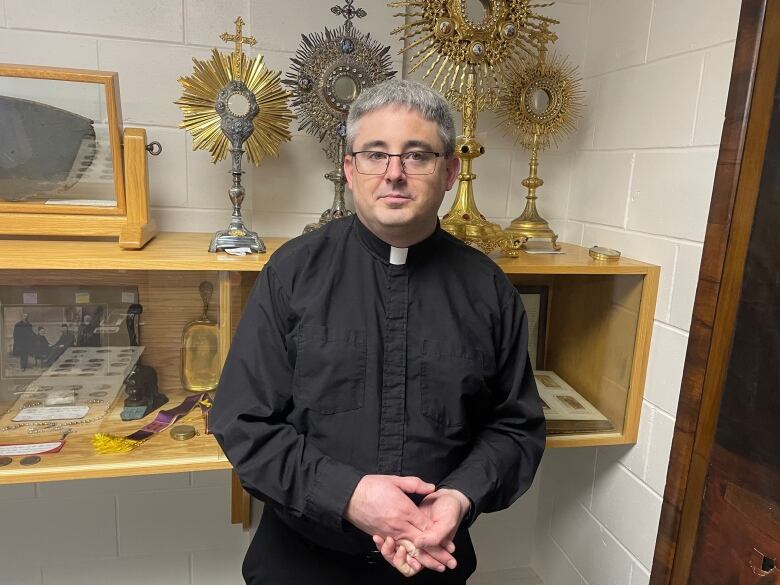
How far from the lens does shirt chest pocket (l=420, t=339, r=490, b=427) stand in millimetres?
1023

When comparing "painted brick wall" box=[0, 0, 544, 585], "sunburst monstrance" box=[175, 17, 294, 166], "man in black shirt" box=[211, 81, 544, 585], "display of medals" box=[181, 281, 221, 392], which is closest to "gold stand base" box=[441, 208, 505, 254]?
"man in black shirt" box=[211, 81, 544, 585]

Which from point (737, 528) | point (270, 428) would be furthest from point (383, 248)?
point (737, 528)

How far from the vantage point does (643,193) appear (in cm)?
144

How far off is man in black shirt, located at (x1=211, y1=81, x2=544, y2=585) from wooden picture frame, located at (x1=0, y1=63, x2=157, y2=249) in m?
0.43

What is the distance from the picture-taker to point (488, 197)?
67.6 inches

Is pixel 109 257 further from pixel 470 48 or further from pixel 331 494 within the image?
pixel 470 48

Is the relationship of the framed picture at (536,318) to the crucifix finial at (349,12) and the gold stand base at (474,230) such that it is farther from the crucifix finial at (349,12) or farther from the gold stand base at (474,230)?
the crucifix finial at (349,12)

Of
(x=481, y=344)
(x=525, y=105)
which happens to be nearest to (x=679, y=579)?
(x=481, y=344)

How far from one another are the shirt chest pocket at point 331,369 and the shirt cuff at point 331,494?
0.36ft

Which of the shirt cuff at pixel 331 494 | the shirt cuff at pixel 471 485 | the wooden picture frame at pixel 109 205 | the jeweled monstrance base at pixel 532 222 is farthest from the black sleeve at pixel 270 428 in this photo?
the jeweled monstrance base at pixel 532 222

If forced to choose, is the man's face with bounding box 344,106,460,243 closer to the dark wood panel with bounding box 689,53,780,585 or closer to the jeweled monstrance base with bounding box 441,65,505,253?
the jeweled monstrance base with bounding box 441,65,505,253

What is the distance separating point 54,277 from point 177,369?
317mm

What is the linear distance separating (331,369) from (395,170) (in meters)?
0.35

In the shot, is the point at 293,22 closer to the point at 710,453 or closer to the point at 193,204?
the point at 193,204
